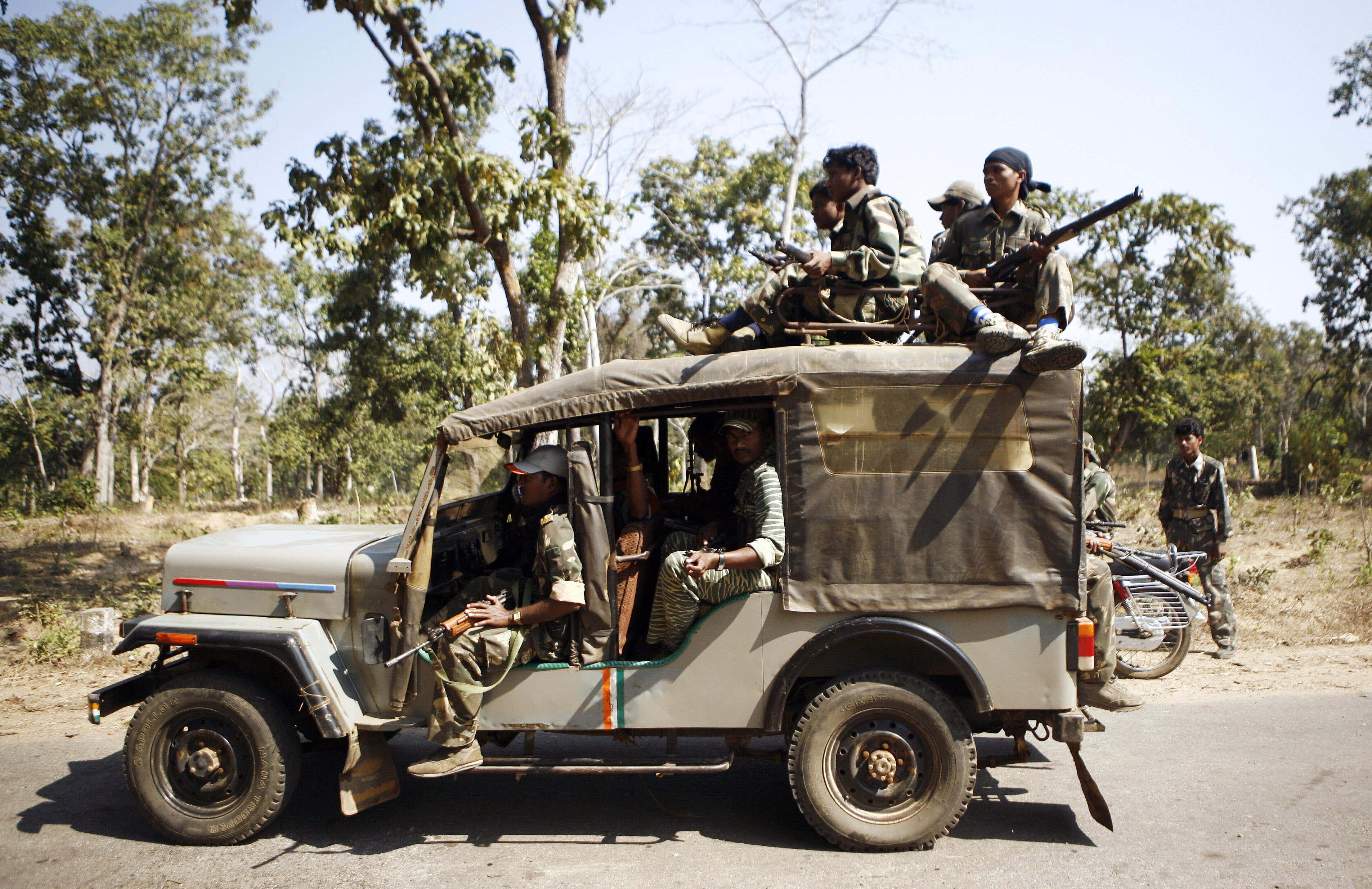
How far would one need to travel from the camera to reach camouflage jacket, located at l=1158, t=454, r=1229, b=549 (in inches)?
318

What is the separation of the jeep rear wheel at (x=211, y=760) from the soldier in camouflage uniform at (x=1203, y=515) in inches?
282

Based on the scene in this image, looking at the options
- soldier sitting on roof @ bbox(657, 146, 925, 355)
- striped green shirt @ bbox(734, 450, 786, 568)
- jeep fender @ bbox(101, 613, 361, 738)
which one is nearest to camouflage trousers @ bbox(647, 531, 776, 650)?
striped green shirt @ bbox(734, 450, 786, 568)

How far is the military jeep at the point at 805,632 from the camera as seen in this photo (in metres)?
4.26

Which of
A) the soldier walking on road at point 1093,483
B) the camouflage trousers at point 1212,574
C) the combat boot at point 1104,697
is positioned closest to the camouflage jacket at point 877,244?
the soldier walking on road at point 1093,483

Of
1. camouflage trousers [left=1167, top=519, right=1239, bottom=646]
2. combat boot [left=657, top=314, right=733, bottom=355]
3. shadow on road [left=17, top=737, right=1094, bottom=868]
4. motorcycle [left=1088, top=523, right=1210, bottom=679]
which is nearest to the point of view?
shadow on road [left=17, top=737, right=1094, bottom=868]

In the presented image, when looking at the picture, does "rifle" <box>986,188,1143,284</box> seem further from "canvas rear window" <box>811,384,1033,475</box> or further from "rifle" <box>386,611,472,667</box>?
"rifle" <box>386,611,472,667</box>

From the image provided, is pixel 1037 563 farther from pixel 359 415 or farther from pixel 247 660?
pixel 359 415

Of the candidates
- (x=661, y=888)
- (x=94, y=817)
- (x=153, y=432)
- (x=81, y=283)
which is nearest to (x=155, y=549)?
(x=94, y=817)

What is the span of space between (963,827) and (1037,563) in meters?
1.40

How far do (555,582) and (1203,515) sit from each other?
6.42m

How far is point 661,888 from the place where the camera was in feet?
13.1

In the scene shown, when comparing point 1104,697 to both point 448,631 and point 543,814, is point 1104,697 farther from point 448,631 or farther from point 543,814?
point 448,631

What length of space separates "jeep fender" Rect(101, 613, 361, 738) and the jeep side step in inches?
28.2

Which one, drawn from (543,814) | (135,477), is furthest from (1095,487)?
(135,477)
